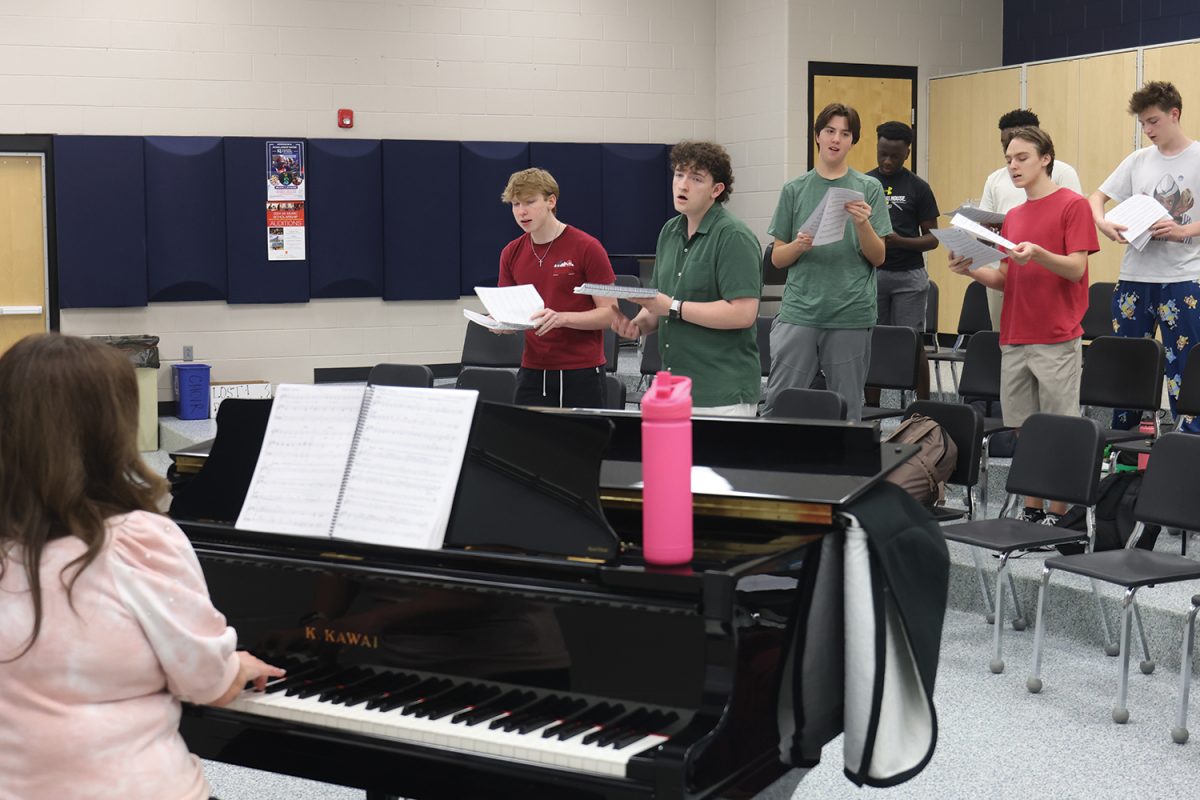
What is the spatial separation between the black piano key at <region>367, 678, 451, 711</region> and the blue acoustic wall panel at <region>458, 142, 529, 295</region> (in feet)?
25.0

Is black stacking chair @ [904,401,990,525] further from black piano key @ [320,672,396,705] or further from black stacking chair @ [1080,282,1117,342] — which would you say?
black piano key @ [320,672,396,705]

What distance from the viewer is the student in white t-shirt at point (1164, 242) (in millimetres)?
5641

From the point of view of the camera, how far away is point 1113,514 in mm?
5062

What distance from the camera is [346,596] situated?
7.38 feet

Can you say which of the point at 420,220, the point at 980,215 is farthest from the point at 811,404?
the point at 420,220

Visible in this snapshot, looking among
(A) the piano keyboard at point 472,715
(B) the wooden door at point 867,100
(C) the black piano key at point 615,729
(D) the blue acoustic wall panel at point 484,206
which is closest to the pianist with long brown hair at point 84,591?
(A) the piano keyboard at point 472,715

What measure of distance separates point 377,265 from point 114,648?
307 inches

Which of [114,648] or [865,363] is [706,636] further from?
[865,363]

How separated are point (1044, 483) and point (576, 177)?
5.90 m

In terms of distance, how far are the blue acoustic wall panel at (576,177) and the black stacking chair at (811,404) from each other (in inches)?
204

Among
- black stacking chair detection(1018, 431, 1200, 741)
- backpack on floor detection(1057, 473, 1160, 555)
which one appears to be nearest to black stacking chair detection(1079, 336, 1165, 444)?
backpack on floor detection(1057, 473, 1160, 555)

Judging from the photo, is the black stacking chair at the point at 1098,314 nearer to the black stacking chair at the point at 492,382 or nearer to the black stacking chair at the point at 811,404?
the black stacking chair at the point at 811,404

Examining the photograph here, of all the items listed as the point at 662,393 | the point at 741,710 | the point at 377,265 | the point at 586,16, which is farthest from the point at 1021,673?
the point at 586,16

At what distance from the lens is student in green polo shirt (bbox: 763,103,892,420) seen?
17.4 ft
